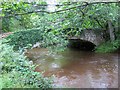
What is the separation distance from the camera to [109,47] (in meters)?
13.5

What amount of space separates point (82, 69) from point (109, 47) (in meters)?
3.93

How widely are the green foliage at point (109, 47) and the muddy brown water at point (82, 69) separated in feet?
1.57

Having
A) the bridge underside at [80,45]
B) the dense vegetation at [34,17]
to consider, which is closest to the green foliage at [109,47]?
the bridge underside at [80,45]

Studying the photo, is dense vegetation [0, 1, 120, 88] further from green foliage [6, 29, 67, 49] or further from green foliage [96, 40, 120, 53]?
green foliage [96, 40, 120, 53]

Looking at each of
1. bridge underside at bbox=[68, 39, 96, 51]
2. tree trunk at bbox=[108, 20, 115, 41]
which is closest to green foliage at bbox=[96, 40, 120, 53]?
tree trunk at bbox=[108, 20, 115, 41]

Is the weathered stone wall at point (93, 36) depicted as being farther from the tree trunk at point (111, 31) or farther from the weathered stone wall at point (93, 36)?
the tree trunk at point (111, 31)

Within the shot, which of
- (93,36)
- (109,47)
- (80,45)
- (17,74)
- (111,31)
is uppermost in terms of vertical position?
(17,74)

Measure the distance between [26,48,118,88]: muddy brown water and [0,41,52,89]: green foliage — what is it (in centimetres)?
169

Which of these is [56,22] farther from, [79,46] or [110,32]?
[79,46]

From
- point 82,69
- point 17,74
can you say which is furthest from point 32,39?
point 17,74

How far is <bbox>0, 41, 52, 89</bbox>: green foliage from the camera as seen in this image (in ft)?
17.0

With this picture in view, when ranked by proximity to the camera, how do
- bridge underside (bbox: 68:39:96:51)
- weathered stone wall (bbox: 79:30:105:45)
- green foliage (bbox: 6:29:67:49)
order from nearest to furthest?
green foliage (bbox: 6:29:67:49) → weathered stone wall (bbox: 79:30:105:45) → bridge underside (bbox: 68:39:96:51)

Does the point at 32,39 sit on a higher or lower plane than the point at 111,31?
higher

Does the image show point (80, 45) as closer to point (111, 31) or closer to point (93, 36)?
point (93, 36)
